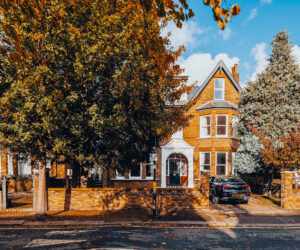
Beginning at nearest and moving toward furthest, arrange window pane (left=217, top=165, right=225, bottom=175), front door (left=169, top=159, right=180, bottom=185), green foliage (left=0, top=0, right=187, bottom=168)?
green foliage (left=0, top=0, right=187, bottom=168) < window pane (left=217, top=165, right=225, bottom=175) < front door (left=169, top=159, right=180, bottom=185)

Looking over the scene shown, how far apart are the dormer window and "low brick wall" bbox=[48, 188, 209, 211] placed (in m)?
12.8

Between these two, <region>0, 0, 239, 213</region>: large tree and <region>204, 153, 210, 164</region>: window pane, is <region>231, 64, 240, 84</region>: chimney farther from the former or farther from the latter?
<region>0, 0, 239, 213</region>: large tree

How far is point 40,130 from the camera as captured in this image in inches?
391

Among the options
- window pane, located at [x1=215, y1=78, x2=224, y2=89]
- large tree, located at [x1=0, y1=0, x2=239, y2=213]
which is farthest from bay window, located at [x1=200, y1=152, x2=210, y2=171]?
large tree, located at [x1=0, y1=0, x2=239, y2=213]

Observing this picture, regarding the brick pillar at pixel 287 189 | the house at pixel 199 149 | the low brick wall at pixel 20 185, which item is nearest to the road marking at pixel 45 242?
the brick pillar at pixel 287 189

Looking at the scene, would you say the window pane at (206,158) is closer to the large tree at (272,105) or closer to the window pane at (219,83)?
the large tree at (272,105)

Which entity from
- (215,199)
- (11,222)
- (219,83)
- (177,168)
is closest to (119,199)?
(11,222)

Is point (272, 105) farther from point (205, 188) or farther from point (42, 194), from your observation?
point (42, 194)

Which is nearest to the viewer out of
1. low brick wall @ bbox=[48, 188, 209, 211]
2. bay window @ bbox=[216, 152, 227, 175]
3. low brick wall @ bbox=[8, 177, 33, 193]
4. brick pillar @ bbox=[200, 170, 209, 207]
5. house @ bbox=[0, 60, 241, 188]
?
low brick wall @ bbox=[48, 188, 209, 211]

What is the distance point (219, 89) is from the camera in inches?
931

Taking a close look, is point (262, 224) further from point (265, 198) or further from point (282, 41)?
point (282, 41)

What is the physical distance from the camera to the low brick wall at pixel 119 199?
12.3 meters

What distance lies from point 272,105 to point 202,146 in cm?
667

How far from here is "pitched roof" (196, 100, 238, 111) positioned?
72.5 feet
